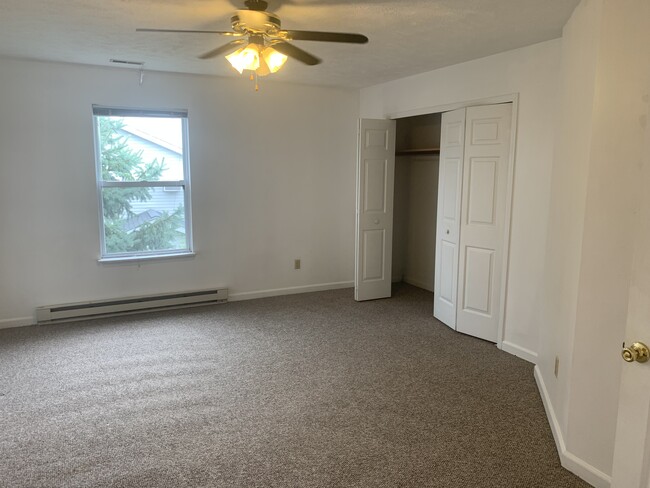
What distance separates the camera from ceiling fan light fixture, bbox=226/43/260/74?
2744mm

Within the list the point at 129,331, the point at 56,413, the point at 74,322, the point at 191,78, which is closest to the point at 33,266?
the point at 74,322

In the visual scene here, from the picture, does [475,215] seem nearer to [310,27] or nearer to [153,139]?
[310,27]

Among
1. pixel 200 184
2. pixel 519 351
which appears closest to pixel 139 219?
pixel 200 184

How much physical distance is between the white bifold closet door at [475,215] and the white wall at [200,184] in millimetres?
1709

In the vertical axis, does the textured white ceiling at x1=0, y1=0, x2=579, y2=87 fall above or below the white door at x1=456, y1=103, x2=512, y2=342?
above

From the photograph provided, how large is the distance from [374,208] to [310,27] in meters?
2.51

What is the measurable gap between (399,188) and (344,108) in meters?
1.27

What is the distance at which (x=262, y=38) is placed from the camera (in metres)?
2.80

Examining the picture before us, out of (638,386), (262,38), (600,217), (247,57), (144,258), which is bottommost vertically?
(144,258)

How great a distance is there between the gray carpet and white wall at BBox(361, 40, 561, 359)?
393mm

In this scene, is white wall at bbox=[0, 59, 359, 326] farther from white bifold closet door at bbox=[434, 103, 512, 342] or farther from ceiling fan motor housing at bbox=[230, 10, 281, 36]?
ceiling fan motor housing at bbox=[230, 10, 281, 36]

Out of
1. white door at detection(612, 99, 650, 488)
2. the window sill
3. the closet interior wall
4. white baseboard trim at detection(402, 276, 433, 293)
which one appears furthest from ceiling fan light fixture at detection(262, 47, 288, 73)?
white baseboard trim at detection(402, 276, 433, 293)

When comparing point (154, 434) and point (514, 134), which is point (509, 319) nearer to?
point (514, 134)

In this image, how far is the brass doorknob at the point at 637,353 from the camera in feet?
4.50
